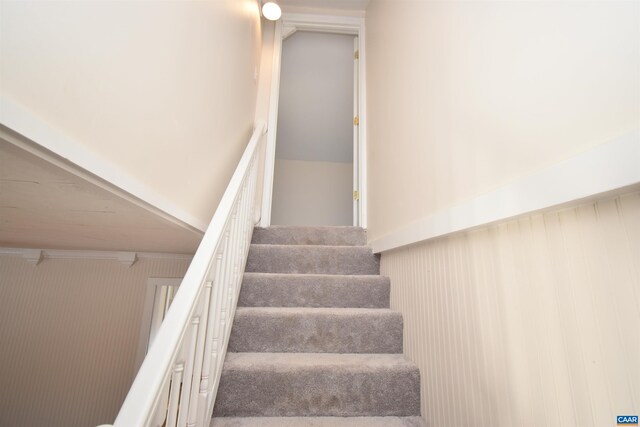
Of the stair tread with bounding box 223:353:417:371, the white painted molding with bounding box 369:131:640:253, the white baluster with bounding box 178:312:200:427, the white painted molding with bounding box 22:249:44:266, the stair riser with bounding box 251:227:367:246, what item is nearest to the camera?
the white painted molding with bounding box 369:131:640:253

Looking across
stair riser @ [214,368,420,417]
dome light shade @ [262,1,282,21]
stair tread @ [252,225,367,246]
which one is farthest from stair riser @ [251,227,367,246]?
dome light shade @ [262,1,282,21]

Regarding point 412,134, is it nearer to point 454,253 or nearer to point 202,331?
point 454,253

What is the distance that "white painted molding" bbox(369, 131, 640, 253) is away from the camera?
45 cm

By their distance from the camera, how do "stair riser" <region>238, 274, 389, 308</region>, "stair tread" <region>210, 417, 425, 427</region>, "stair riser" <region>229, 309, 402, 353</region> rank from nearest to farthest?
"stair tread" <region>210, 417, 425, 427</region> → "stair riser" <region>229, 309, 402, 353</region> → "stair riser" <region>238, 274, 389, 308</region>

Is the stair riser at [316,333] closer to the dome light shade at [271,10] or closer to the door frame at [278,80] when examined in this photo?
the door frame at [278,80]

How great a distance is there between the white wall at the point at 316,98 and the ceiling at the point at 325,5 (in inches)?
9.0

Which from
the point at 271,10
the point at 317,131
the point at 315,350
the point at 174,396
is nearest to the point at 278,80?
the point at 271,10

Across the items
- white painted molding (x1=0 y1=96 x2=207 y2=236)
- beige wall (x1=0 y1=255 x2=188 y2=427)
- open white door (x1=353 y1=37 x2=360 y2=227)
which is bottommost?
beige wall (x1=0 y1=255 x2=188 y2=427)

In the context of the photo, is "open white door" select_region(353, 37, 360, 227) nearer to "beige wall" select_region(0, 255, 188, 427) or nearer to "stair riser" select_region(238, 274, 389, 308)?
"stair riser" select_region(238, 274, 389, 308)

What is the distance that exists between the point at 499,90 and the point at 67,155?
1.08 meters

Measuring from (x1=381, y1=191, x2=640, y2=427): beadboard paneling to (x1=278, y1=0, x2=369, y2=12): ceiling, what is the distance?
2728 millimetres

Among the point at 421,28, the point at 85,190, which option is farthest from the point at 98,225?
the point at 421,28

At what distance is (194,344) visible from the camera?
30.2 inches

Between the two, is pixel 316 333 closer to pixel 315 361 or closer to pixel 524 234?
pixel 315 361
